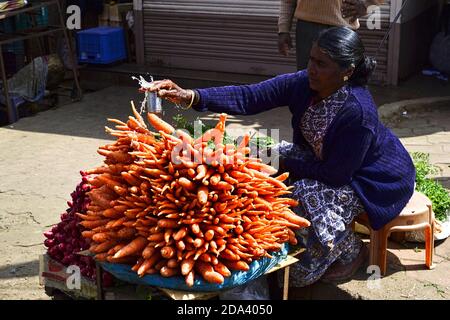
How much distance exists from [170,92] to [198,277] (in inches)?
39.4

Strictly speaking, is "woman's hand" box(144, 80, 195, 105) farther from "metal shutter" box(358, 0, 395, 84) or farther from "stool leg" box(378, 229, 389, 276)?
"metal shutter" box(358, 0, 395, 84)

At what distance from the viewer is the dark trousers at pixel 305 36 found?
539 centimetres

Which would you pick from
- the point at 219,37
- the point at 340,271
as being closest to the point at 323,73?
the point at 340,271

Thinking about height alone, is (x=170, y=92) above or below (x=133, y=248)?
above

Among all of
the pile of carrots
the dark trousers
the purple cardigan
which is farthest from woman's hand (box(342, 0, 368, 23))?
the pile of carrots

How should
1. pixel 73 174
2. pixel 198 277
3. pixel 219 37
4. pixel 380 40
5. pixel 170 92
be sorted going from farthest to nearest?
pixel 219 37 < pixel 380 40 < pixel 73 174 < pixel 170 92 < pixel 198 277

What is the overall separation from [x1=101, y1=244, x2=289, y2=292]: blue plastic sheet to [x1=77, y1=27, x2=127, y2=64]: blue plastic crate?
631 cm

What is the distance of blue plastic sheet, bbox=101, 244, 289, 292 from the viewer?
10.1 feet

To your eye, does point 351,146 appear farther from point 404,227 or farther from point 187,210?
point 187,210

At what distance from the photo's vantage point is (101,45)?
9.11 metres

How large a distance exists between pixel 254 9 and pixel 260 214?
563 cm

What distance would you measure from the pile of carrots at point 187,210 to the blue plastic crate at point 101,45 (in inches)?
239

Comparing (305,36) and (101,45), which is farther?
(101,45)
